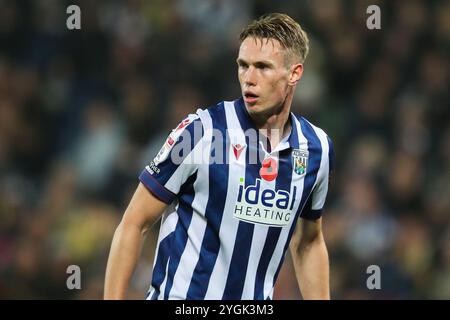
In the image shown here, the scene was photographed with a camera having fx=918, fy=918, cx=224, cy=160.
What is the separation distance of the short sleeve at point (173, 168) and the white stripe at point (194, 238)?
0.05 m

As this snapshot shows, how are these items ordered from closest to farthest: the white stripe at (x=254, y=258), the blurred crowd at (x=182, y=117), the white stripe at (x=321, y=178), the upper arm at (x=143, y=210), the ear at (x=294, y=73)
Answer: the upper arm at (x=143, y=210) < the white stripe at (x=254, y=258) < the ear at (x=294, y=73) < the white stripe at (x=321, y=178) < the blurred crowd at (x=182, y=117)

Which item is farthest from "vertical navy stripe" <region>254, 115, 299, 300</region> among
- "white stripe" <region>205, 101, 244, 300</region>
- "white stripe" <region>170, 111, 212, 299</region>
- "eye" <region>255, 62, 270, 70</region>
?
"eye" <region>255, 62, 270, 70</region>

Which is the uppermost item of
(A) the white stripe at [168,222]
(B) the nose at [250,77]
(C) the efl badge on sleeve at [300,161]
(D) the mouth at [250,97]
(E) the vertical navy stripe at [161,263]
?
(B) the nose at [250,77]

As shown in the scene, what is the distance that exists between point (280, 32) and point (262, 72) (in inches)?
7.0

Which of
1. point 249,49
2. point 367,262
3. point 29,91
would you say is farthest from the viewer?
point 29,91

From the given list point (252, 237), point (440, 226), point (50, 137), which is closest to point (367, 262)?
point (440, 226)

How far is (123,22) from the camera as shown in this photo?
8.02m

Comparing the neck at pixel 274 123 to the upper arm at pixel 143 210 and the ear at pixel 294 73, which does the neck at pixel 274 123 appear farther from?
the upper arm at pixel 143 210

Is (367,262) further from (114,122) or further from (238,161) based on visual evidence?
(238,161)

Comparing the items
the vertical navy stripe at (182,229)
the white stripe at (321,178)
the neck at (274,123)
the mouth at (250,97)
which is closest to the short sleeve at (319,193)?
the white stripe at (321,178)

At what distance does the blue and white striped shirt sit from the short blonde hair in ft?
1.09

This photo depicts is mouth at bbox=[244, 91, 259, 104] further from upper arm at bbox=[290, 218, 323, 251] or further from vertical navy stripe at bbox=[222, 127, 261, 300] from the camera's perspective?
upper arm at bbox=[290, 218, 323, 251]

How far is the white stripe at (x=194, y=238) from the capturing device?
3596mm
